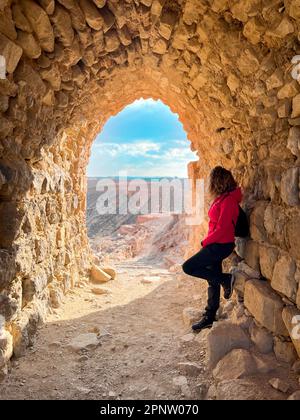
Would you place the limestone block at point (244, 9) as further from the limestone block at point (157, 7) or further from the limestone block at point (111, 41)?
the limestone block at point (111, 41)

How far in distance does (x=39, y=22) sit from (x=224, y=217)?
2.05 metres

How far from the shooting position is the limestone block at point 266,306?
210 centimetres

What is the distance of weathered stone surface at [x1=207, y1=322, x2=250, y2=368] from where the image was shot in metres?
2.29

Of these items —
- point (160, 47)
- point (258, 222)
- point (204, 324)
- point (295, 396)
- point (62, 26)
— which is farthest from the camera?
point (204, 324)

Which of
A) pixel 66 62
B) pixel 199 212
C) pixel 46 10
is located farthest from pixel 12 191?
pixel 199 212

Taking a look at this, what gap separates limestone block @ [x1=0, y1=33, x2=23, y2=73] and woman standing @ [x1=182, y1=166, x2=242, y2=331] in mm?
1828

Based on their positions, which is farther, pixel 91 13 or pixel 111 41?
pixel 111 41

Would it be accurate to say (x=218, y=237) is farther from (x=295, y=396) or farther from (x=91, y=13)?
(x=91, y=13)

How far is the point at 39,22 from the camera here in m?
1.98

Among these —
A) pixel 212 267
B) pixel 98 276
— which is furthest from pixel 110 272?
pixel 212 267

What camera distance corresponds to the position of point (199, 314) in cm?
318

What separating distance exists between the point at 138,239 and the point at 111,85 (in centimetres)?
1195

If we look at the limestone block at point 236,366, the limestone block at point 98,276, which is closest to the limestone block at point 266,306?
the limestone block at point 236,366

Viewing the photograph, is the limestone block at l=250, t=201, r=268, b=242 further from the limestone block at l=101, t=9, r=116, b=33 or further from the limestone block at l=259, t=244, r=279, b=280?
the limestone block at l=101, t=9, r=116, b=33
